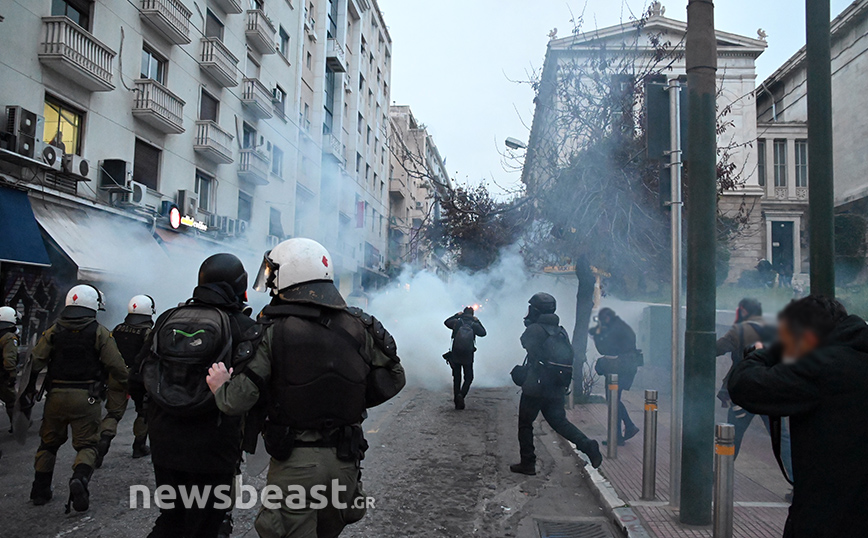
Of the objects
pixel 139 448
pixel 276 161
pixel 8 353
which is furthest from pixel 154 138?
pixel 139 448

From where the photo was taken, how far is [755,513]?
13.6 ft

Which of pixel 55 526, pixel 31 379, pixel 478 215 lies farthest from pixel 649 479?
pixel 478 215

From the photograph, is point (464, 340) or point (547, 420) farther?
point (464, 340)

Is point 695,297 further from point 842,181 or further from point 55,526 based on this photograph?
point 842,181

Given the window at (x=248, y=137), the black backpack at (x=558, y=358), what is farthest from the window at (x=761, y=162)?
the black backpack at (x=558, y=358)

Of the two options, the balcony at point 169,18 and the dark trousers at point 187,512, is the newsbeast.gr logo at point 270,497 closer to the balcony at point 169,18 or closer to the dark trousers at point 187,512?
the dark trousers at point 187,512

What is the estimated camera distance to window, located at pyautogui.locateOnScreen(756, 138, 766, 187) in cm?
2866

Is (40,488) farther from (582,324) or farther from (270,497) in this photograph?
(582,324)

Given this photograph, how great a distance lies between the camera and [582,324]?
9.27 m

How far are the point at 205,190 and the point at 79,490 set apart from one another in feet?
44.4

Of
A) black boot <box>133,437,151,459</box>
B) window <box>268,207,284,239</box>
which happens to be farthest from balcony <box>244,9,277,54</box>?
black boot <box>133,437,151,459</box>

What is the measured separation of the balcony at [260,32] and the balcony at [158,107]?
5004 millimetres

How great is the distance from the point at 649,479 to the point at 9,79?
1123 cm

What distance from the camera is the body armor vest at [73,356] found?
4.28 m
